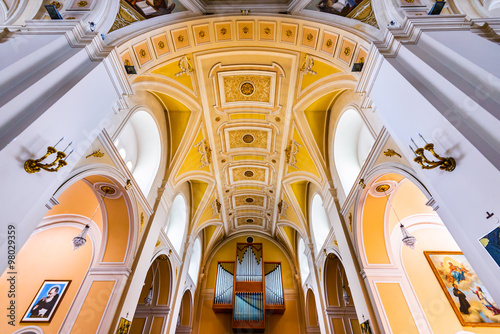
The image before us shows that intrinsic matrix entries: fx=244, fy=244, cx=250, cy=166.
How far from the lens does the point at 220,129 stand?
903 centimetres

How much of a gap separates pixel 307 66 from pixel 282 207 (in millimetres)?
7294

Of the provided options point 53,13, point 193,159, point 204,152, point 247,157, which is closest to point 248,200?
point 247,157

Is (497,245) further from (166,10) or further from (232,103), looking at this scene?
(232,103)

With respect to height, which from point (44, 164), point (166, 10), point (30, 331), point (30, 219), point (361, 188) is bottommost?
point (30, 331)

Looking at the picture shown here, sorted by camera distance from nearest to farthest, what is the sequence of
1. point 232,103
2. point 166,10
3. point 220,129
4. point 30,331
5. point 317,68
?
1. point 166,10
2. point 30,331
3. point 317,68
4. point 232,103
5. point 220,129

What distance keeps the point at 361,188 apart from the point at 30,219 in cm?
601

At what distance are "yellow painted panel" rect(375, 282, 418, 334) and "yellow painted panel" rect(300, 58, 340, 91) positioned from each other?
5.31 m

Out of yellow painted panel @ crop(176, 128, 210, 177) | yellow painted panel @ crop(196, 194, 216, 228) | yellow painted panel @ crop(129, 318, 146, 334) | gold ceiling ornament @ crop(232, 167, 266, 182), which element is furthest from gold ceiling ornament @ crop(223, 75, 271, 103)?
yellow painted panel @ crop(129, 318, 146, 334)

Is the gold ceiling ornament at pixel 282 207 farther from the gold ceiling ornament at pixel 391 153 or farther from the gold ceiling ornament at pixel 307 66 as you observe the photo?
the gold ceiling ornament at pixel 391 153

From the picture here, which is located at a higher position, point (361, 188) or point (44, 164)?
point (361, 188)

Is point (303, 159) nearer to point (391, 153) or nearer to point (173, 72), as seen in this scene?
point (391, 153)

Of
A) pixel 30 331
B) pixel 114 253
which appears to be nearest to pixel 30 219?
pixel 114 253

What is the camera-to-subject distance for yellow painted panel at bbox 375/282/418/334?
4.93 meters

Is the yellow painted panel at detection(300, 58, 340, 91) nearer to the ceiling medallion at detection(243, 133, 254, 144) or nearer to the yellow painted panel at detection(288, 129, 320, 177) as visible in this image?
the yellow painted panel at detection(288, 129, 320, 177)
